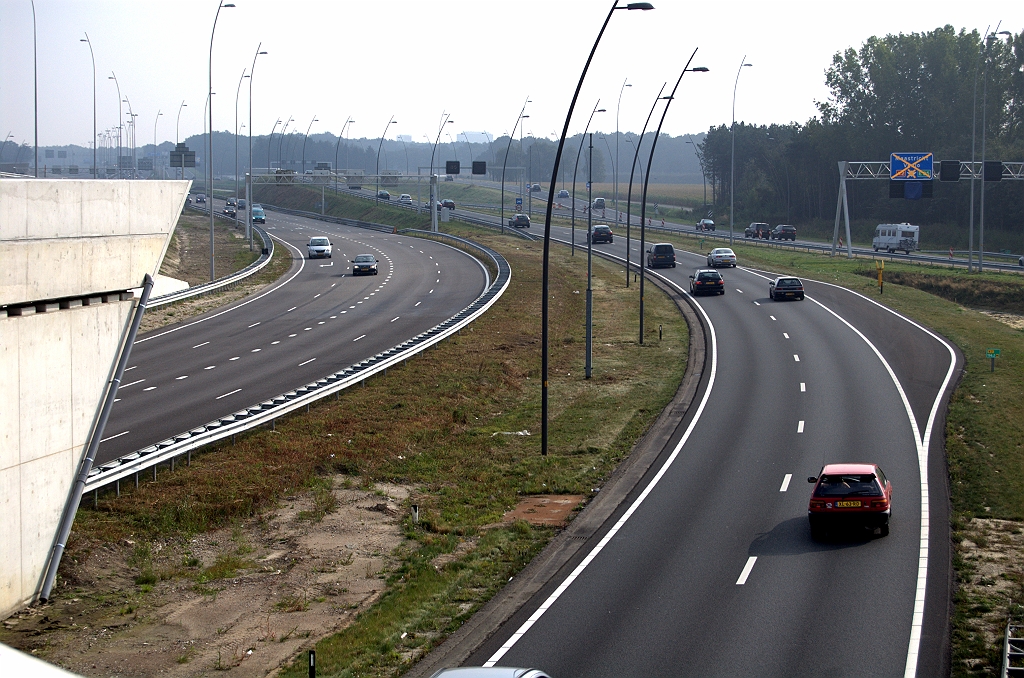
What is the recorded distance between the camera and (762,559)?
63.4 ft

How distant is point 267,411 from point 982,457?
18.7m

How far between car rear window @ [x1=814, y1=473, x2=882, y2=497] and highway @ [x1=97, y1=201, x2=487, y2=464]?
1587 centimetres

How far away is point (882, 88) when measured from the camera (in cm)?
12081

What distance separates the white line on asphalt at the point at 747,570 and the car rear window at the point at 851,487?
2.07 m

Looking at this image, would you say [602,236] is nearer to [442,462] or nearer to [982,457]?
[982,457]

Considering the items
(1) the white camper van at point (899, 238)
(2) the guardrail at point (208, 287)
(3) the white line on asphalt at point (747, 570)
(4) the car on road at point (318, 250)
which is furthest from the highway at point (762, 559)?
(1) the white camper van at point (899, 238)

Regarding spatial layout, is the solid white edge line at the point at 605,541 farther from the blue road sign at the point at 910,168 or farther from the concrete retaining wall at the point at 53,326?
the blue road sign at the point at 910,168

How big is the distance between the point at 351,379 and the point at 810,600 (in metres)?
18.3

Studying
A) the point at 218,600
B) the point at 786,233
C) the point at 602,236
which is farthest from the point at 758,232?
the point at 218,600

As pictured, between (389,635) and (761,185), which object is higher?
(761,185)

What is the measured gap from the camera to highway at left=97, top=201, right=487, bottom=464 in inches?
1150

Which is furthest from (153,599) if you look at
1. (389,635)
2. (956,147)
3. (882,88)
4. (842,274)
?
(882,88)

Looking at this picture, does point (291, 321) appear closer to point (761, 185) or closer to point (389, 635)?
point (389, 635)

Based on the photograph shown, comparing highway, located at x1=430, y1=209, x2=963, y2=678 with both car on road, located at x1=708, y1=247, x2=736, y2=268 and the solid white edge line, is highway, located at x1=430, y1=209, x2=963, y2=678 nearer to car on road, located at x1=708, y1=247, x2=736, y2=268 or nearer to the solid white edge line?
the solid white edge line
